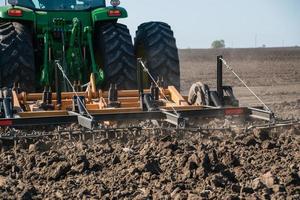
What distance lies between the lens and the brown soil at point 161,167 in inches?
165

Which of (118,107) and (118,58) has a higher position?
(118,58)

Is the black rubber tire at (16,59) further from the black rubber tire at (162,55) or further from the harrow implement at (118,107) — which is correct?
the black rubber tire at (162,55)

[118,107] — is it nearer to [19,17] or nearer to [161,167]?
[19,17]

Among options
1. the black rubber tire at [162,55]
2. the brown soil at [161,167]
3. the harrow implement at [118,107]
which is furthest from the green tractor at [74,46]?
the brown soil at [161,167]

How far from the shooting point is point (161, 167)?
4.84 metres

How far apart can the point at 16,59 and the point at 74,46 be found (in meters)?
0.96

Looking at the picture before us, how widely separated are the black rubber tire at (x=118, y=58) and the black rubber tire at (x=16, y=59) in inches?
41.1

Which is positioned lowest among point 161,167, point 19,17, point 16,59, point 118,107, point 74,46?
point 161,167

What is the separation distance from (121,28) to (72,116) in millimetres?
2912

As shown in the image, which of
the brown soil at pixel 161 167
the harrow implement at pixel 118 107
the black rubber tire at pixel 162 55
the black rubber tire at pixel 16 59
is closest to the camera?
the brown soil at pixel 161 167

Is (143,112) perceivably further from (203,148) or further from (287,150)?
(287,150)

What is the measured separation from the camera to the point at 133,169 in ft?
15.2

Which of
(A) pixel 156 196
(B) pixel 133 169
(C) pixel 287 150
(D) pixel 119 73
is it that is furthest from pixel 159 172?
(D) pixel 119 73

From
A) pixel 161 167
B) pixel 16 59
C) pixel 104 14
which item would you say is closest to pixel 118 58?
pixel 104 14
